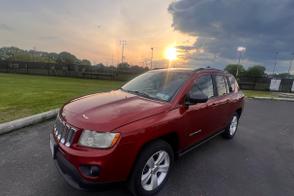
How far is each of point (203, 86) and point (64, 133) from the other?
254 cm

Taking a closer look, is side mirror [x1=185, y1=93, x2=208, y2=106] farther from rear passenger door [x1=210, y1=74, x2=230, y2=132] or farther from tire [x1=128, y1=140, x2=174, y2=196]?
rear passenger door [x1=210, y1=74, x2=230, y2=132]

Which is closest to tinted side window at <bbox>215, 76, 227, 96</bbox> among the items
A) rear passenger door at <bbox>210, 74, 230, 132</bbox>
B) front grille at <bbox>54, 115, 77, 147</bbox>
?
rear passenger door at <bbox>210, 74, 230, 132</bbox>

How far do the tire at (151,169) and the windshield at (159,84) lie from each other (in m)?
0.79

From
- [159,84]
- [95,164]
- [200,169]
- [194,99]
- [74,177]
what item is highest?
[159,84]

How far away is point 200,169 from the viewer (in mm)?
3842

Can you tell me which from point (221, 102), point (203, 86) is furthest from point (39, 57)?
point (203, 86)

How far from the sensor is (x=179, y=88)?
11.3 ft

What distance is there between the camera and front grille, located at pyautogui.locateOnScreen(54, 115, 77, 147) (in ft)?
8.36

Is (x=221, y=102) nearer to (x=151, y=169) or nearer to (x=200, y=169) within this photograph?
(x=200, y=169)

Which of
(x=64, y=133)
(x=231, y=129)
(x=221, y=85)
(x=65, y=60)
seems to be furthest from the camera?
(x=65, y=60)

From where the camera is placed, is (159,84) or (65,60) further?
(65,60)

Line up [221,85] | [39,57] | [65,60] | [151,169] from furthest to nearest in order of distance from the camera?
1. [39,57]
2. [65,60]
3. [221,85]
4. [151,169]

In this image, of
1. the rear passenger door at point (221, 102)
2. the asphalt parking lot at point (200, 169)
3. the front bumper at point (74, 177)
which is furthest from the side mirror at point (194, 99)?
the front bumper at point (74, 177)

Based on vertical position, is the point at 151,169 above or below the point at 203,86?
below
